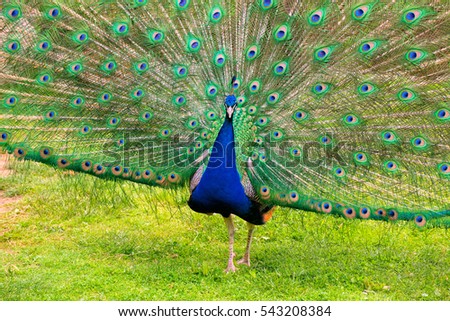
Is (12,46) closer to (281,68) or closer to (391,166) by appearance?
(281,68)

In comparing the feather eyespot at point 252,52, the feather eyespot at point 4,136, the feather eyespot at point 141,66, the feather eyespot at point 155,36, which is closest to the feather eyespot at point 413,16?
the feather eyespot at point 252,52

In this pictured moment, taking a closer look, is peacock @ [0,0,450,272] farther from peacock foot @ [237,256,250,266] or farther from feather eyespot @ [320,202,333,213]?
peacock foot @ [237,256,250,266]

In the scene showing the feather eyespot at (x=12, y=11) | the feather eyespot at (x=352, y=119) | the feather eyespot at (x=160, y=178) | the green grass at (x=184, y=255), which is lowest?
the green grass at (x=184, y=255)

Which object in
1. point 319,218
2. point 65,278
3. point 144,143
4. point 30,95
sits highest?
point 30,95

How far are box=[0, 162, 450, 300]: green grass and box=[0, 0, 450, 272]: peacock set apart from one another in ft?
1.16

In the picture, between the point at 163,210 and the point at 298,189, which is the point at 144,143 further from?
the point at 163,210

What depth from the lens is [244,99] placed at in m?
4.05

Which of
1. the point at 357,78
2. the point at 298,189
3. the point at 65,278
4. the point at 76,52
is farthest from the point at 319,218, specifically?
the point at 76,52

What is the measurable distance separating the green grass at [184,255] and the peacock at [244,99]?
0.35 meters

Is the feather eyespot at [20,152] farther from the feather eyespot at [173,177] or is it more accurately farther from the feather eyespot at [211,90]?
the feather eyespot at [211,90]

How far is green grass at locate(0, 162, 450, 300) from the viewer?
4.28 m

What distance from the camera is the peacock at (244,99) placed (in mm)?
3832

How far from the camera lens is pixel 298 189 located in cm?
393

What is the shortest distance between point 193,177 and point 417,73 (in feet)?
5.71
